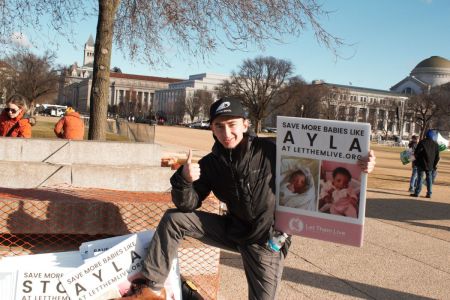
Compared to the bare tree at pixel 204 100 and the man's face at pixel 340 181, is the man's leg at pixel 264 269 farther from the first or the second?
the bare tree at pixel 204 100

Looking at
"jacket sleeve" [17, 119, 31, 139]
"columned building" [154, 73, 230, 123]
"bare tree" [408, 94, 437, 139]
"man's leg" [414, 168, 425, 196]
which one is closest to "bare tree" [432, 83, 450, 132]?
"bare tree" [408, 94, 437, 139]

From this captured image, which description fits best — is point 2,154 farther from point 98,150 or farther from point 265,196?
point 265,196

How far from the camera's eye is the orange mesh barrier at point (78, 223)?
3918 mm

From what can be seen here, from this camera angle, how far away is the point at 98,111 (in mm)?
8109

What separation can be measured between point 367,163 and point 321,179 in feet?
1.14

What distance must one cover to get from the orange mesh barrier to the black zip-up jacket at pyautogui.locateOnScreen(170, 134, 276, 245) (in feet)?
3.90

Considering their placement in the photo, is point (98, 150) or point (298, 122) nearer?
point (298, 122)

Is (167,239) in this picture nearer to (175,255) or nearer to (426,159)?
(175,255)

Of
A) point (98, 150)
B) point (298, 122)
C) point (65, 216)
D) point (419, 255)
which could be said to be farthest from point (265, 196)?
point (98, 150)

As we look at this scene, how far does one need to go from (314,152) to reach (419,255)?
4.00 metres

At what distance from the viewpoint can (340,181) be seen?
3016 millimetres

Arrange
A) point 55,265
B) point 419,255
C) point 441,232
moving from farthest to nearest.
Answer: point 441,232
point 419,255
point 55,265

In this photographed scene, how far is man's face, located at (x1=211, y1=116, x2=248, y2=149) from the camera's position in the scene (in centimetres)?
301

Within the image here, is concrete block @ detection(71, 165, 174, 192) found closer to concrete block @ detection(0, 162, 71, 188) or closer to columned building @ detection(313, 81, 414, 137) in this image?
concrete block @ detection(0, 162, 71, 188)
